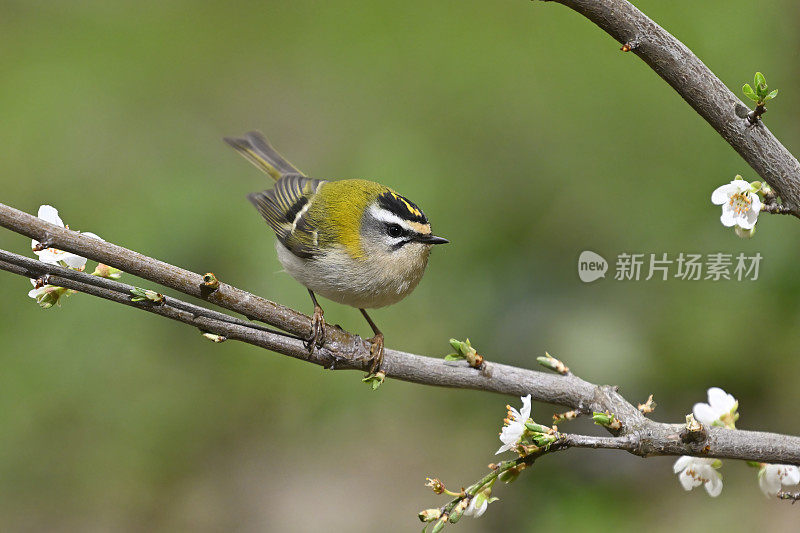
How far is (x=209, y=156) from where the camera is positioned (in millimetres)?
4957

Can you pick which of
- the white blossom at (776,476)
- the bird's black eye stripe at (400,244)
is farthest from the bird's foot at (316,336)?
the white blossom at (776,476)

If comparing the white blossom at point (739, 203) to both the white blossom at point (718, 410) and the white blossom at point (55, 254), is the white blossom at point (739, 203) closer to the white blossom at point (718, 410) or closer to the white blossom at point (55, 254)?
the white blossom at point (718, 410)

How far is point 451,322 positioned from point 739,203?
222cm

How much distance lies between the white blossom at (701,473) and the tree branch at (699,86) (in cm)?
71

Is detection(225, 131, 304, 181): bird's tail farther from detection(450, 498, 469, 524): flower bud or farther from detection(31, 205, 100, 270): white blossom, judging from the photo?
detection(450, 498, 469, 524): flower bud

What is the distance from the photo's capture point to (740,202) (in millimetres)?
A: 1706

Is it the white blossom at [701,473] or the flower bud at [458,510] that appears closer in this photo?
the flower bud at [458,510]

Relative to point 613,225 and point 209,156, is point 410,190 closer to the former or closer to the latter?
point 613,225

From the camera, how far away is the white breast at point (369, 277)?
2453mm

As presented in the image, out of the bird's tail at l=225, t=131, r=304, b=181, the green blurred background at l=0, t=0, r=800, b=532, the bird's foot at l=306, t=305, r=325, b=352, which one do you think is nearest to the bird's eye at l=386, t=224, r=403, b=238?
the bird's foot at l=306, t=305, r=325, b=352

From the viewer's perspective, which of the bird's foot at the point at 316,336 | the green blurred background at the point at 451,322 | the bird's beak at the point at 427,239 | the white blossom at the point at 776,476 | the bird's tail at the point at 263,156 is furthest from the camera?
the green blurred background at the point at 451,322

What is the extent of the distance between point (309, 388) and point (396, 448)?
53 cm

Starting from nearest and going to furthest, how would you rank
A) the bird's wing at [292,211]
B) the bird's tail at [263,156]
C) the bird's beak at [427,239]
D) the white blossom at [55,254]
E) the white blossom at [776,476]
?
1. the white blossom at [55,254]
2. the white blossom at [776,476]
3. the bird's beak at [427,239]
4. the bird's wing at [292,211]
5. the bird's tail at [263,156]

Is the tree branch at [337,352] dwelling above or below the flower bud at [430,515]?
above
